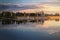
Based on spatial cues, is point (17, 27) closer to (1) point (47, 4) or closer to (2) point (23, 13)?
(2) point (23, 13)

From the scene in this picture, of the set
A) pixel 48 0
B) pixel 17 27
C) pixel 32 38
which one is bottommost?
pixel 32 38

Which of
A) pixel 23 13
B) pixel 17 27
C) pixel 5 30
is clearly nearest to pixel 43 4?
pixel 23 13

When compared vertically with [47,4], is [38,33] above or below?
below

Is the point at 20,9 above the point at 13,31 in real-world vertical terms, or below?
above


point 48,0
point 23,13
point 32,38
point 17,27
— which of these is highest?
point 48,0

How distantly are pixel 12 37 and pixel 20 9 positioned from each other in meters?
0.27

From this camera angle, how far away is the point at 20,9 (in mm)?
1181

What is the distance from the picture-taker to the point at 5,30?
1164 millimetres

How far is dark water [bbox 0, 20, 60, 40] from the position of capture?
3.79 feet

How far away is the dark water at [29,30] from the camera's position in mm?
1155

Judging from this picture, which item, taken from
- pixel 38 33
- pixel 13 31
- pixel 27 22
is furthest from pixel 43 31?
pixel 13 31

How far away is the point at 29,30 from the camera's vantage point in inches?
46.0

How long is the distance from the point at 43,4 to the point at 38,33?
0.91 ft

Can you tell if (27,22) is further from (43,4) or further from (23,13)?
(43,4)
